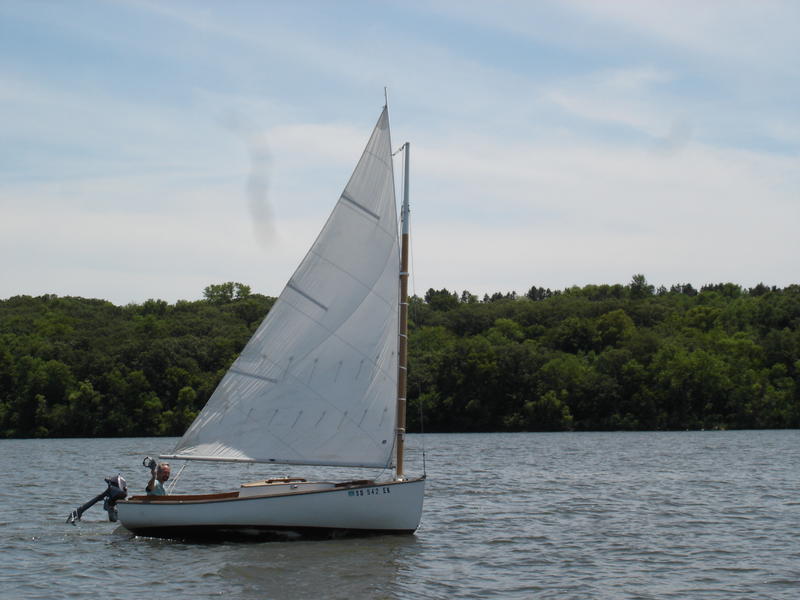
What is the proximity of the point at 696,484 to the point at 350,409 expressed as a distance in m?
23.3

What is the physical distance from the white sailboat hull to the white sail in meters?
0.78

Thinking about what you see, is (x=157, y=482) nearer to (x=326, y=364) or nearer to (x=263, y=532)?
(x=263, y=532)

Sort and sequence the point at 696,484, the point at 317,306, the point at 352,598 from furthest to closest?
the point at 696,484
the point at 317,306
the point at 352,598

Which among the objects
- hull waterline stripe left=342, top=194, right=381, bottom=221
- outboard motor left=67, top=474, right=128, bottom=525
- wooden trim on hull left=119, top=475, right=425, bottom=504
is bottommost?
outboard motor left=67, top=474, right=128, bottom=525

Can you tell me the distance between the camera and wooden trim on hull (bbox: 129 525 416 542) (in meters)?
25.9

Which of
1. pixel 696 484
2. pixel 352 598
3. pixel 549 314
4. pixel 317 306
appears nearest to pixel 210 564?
pixel 352 598

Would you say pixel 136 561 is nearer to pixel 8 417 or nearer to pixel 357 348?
pixel 357 348

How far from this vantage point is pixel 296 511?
2555 cm

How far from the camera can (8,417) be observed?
116m

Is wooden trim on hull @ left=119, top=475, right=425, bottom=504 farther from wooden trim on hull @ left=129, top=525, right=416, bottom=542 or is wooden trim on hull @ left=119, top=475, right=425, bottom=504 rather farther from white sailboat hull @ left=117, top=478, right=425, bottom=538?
wooden trim on hull @ left=129, top=525, right=416, bottom=542

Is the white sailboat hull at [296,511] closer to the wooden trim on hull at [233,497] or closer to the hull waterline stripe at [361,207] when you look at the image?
the wooden trim on hull at [233,497]

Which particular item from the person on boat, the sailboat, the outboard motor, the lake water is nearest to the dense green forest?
the lake water

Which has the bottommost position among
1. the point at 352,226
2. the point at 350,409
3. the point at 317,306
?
the point at 350,409

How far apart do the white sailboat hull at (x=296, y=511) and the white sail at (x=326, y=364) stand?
78 centimetres
